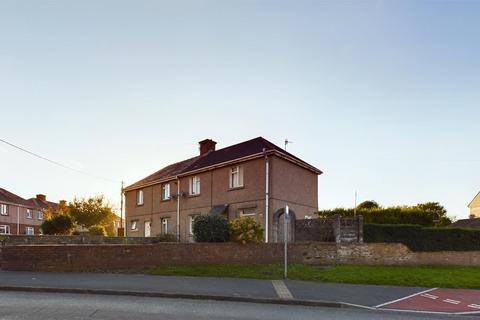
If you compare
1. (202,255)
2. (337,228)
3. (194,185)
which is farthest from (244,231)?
(194,185)

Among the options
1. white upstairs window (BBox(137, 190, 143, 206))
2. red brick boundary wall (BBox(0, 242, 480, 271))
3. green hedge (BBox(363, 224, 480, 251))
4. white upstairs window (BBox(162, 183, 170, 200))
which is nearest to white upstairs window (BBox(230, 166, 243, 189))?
white upstairs window (BBox(162, 183, 170, 200))

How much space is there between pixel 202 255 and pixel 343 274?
18.3 feet

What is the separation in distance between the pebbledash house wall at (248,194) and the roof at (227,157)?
421 mm

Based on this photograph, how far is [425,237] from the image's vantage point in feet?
70.2

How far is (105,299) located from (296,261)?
10.1 metres

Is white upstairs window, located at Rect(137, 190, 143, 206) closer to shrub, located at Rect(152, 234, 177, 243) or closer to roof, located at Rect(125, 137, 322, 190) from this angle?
roof, located at Rect(125, 137, 322, 190)

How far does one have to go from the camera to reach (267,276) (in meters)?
16.3

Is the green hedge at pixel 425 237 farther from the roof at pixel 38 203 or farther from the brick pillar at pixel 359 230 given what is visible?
the roof at pixel 38 203

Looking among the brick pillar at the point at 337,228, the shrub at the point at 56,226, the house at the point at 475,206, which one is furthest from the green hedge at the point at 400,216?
the house at the point at 475,206

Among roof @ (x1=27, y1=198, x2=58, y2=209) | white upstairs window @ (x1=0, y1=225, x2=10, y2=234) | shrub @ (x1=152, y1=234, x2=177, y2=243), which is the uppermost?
roof @ (x1=27, y1=198, x2=58, y2=209)

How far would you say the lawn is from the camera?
630 inches

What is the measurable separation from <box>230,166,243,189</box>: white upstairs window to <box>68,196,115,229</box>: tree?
3430cm

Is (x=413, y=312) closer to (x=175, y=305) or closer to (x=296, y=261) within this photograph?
(x=175, y=305)

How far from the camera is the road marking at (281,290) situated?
40.6 ft
